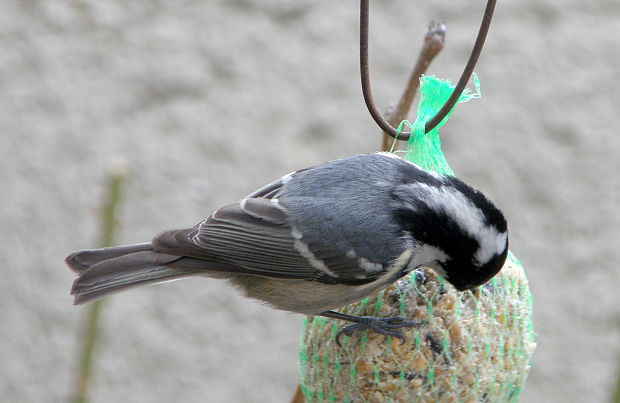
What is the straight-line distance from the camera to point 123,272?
1.79 metres

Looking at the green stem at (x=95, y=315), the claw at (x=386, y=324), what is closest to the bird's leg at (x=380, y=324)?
the claw at (x=386, y=324)

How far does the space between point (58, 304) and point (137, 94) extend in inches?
33.6

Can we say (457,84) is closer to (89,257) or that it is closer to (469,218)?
(469,218)

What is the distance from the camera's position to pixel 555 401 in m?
3.10

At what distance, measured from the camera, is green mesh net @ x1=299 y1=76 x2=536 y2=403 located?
1.61 metres

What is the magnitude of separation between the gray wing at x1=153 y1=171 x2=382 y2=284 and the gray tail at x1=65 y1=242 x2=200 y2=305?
32mm

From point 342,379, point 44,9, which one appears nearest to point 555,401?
point 342,379

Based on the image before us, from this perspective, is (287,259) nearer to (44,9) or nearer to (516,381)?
(516,381)

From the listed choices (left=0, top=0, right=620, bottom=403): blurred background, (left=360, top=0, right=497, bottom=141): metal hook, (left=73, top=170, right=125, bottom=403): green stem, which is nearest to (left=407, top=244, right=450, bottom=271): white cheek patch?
(left=360, top=0, right=497, bottom=141): metal hook

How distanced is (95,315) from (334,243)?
1.51ft

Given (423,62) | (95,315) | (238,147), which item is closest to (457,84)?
(423,62)

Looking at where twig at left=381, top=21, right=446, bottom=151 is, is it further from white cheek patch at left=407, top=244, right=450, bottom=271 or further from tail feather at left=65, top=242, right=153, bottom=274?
tail feather at left=65, top=242, right=153, bottom=274

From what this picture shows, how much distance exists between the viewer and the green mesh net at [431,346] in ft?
5.27

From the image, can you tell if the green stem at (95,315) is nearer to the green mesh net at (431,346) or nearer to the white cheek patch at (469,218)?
the green mesh net at (431,346)
